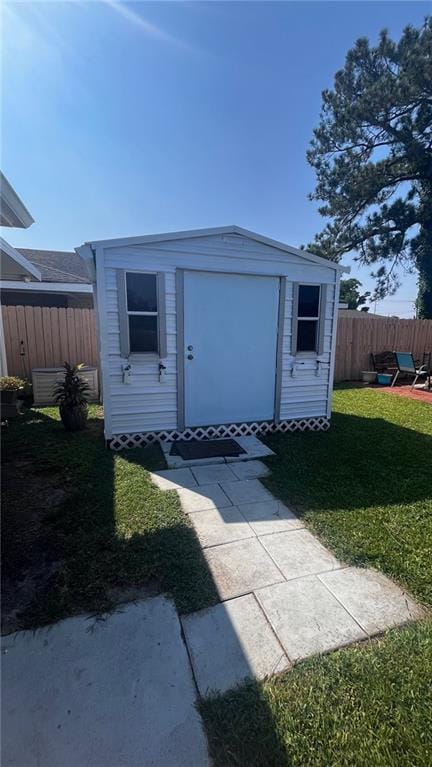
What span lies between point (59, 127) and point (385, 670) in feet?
24.1

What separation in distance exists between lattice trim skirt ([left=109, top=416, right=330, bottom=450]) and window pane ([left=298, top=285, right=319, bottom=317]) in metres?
1.65

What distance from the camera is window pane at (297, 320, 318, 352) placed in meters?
4.86

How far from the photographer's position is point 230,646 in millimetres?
1603

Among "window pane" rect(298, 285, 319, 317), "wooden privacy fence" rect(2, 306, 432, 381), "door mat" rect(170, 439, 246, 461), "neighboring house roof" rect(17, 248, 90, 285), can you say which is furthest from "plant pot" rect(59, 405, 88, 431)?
"neighboring house roof" rect(17, 248, 90, 285)

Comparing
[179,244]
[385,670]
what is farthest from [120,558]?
[179,244]

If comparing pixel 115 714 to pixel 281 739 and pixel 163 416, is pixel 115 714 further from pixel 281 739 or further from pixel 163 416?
pixel 163 416

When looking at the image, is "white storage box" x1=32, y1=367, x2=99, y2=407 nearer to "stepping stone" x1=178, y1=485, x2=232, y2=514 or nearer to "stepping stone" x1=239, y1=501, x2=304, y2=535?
"stepping stone" x1=178, y1=485, x2=232, y2=514

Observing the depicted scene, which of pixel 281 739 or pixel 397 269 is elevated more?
pixel 397 269

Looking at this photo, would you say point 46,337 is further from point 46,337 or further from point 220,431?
point 220,431

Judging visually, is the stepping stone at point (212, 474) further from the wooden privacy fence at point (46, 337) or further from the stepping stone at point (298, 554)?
the wooden privacy fence at point (46, 337)

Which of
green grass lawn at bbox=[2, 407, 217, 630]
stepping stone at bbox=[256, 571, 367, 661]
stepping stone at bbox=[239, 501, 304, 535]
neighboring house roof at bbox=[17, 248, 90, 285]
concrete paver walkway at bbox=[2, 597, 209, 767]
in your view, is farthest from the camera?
neighboring house roof at bbox=[17, 248, 90, 285]

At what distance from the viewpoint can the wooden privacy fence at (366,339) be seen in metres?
9.55

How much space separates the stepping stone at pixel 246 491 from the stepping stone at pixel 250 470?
0.36 ft

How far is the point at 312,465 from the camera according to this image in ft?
12.4
